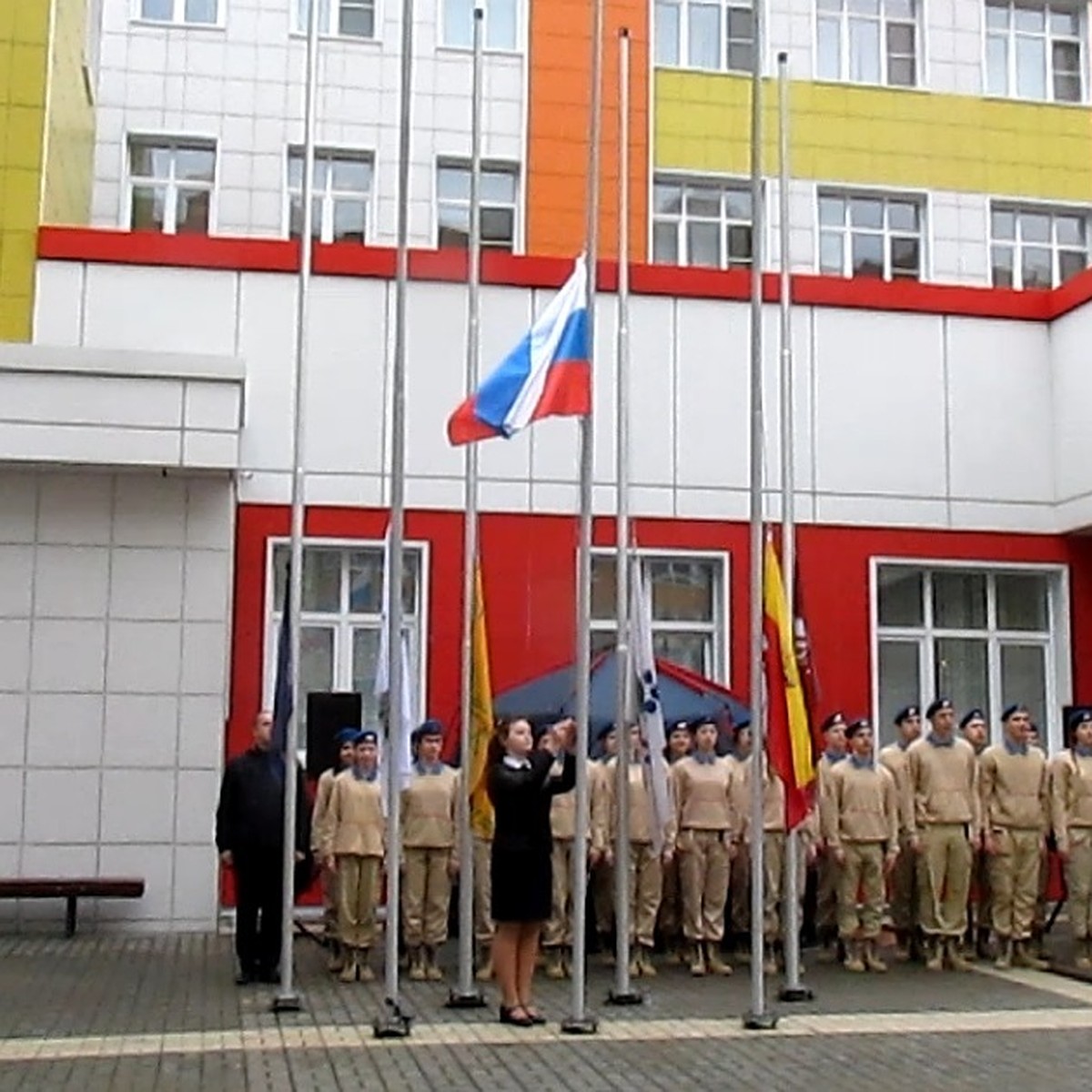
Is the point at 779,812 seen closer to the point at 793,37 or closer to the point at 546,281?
the point at 546,281

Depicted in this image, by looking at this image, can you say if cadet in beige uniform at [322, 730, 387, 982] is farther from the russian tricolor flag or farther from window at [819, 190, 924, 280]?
window at [819, 190, 924, 280]

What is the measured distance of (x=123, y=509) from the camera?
13016mm

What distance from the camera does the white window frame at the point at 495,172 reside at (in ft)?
68.7

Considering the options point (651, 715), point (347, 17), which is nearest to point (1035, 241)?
point (347, 17)

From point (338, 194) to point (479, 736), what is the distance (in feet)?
43.0

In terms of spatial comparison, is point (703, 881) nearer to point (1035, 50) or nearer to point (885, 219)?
point (885, 219)

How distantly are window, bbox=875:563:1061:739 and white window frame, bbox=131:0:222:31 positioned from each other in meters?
11.8

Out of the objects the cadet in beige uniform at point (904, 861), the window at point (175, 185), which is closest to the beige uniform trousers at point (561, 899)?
the cadet in beige uniform at point (904, 861)

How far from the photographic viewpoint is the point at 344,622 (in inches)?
553

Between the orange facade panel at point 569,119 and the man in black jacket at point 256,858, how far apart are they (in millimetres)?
11494

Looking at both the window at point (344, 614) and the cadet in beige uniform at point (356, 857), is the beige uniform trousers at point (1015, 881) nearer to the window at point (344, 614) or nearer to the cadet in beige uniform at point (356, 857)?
the cadet in beige uniform at point (356, 857)

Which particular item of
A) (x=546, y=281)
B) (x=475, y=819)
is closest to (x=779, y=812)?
(x=475, y=819)

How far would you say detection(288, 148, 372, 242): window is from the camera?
20969 mm

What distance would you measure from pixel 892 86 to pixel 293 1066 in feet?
59.2
